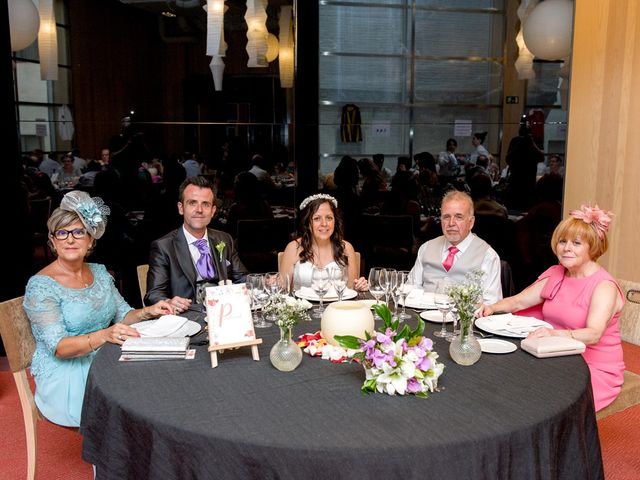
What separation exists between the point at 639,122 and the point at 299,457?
174 inches

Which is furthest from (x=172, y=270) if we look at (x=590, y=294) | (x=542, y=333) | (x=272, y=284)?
(x=590, y=294)

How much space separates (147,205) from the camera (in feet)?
16.1

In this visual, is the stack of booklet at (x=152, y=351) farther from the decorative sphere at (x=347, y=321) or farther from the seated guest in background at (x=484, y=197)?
the seated guest in background at (x=484, y=197)

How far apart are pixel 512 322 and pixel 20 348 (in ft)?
6.60

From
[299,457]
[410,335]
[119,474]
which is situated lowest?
[119,474]

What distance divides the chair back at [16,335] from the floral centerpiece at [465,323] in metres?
1.72

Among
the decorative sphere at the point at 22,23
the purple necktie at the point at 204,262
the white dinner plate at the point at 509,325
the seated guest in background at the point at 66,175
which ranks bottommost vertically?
the white dinner plate at the point at 509,325

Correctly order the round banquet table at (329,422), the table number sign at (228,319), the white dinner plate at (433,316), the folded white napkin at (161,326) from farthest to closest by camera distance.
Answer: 1. the white dinner plate at (433,316)
2. the folded white napkin at (161,326)
3. the table number sign at (228,319)
4. the round banquet table at (329,422)

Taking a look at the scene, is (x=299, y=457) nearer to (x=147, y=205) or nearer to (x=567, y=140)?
(x=147, y=205)

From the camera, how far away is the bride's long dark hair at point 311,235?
3604mm

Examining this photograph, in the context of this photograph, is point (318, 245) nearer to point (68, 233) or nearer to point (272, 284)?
point (272, 284)

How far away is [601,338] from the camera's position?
271 centimetres

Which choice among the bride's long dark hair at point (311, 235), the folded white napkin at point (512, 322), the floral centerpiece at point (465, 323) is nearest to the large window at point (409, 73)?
the bride's long dark hair at point (311, 235)

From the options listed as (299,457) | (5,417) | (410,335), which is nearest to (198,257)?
(5,417)
